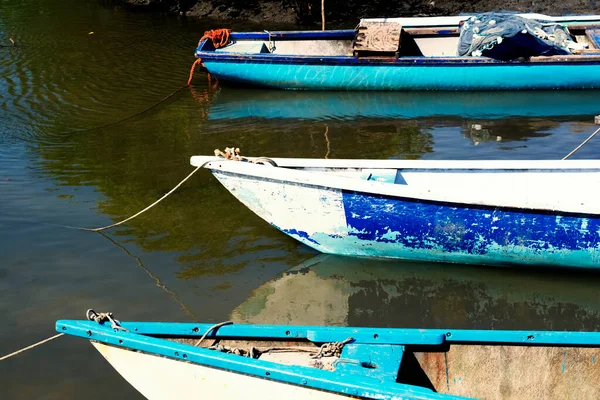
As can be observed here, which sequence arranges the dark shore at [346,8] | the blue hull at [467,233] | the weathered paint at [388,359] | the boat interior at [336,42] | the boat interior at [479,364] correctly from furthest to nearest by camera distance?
the dark shore at [346,8], the boat interior at [336,42], the blue hull at [467,233], the boat interior at [479,364], the weathered paint at [388,359]

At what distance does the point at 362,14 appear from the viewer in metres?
17.9

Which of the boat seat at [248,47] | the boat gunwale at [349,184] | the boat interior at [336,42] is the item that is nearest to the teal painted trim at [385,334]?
the boat gunwale at [349,184]

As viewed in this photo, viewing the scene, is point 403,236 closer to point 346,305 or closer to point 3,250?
point 346,305

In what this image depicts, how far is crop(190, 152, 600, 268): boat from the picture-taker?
19.6ft

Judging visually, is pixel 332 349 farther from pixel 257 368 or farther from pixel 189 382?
pixel 189 382

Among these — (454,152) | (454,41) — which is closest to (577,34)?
(454,41)

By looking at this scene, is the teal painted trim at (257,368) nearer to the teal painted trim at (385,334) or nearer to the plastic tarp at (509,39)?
the teal painted trim at (385,334)

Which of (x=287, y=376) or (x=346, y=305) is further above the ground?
(x=287, y=376)

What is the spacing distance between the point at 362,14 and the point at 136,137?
9.25 m

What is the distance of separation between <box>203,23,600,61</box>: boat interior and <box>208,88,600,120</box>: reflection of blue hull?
1.00 m

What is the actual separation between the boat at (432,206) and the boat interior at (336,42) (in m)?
6.50

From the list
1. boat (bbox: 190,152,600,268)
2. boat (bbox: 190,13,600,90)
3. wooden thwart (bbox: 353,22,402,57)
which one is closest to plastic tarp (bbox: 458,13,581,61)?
boat (bbox: 190,13,600,90)

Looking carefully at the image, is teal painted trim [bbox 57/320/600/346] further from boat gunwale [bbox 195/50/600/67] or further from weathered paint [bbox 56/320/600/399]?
boat gunwale [bbox 195/50/600/67]

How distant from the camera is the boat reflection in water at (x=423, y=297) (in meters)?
5.92
